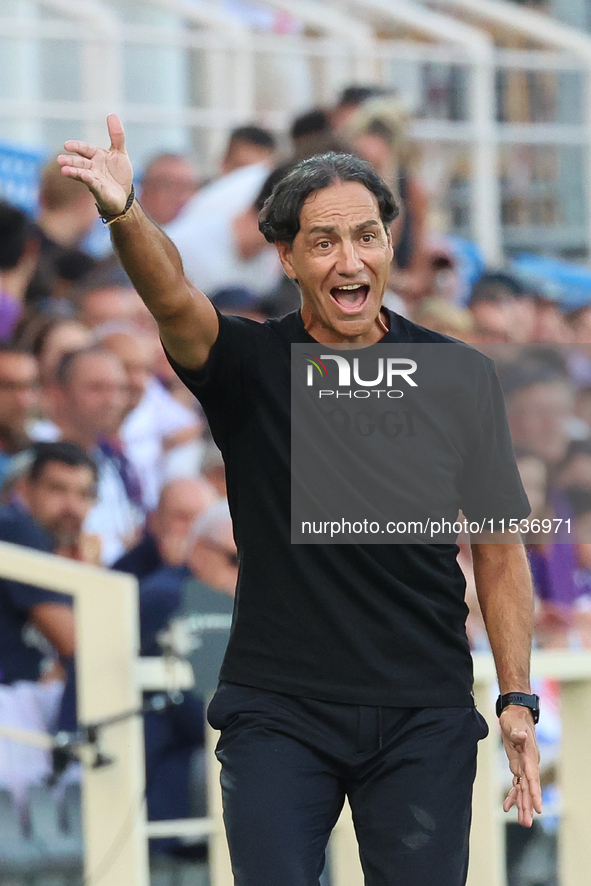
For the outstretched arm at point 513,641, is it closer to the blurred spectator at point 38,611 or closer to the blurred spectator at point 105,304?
the blurred spectator at point 38,611

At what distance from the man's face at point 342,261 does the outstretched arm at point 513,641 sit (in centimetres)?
52

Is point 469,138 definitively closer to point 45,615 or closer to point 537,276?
point 537,276

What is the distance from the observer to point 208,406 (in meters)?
2.61

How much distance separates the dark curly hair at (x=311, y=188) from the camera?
270cm

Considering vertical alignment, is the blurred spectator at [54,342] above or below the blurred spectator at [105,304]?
below

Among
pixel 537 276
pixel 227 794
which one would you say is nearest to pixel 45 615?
pixel 227 794

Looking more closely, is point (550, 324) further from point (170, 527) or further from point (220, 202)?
point (170, 527)

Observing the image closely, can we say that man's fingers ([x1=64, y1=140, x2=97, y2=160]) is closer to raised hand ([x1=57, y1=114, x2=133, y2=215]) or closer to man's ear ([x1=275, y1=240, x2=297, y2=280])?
raised hand ([x1=57, y1=114, x2=133, y2=215])

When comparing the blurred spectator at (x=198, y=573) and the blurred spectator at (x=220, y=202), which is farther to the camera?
the blurred spectator at (x=220, y=202)

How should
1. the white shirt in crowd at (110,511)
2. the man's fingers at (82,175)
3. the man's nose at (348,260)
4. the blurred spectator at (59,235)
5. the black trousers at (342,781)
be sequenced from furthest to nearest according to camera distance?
the blurred spectator at (59,235) → the white shirt in crowd at (110,511) → the man's nose at (348,260) → the black trousers at (342,781) → the man's fingers at (82,175)

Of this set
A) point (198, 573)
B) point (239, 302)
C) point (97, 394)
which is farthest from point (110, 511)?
point (239, 302)

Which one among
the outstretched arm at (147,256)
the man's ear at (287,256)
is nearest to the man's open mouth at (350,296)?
the man's ear at (287,256)

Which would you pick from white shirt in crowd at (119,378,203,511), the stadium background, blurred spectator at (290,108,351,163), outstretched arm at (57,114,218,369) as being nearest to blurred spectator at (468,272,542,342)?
the stadium background

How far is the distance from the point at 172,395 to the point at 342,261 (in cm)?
337
